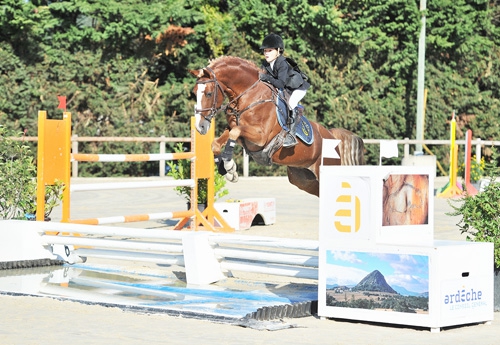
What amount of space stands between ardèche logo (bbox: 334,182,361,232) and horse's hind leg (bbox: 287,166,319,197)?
284 cm

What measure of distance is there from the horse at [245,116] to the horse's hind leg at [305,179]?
0.16 metres

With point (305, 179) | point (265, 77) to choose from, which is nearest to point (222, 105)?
point (265, 77)

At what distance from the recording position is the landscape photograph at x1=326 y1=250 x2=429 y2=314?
5875mm

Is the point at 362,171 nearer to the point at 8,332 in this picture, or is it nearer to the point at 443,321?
the point at 443,321

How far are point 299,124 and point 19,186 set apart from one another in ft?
8.89

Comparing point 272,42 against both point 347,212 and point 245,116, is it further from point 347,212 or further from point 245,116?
point 347,212

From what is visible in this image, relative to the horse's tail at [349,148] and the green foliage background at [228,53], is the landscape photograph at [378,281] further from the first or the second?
the green foliage background at [228,53]

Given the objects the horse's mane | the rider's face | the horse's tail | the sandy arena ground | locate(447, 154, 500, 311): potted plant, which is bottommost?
the sandy arena ground

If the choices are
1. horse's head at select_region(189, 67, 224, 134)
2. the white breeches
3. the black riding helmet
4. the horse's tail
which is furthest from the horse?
the horse's tail

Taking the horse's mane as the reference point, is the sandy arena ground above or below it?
below

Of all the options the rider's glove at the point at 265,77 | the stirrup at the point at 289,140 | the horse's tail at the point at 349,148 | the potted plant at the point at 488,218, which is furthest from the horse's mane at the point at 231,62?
the potted plant at the point at 488,218

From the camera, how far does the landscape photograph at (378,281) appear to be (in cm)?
588

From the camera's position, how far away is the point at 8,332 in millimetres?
5469

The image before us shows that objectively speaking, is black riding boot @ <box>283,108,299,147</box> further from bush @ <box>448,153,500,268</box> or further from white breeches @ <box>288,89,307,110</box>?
bush @ <box>448,153,500,268</box>
